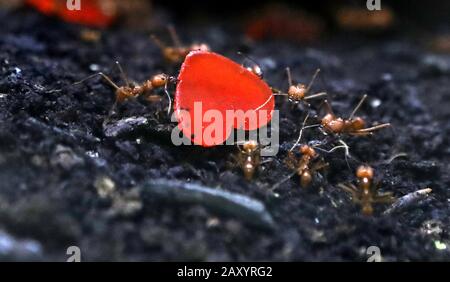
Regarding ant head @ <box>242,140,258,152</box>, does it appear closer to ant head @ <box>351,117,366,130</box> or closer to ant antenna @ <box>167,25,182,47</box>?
ant head @ <box>351,117,366,130</box>

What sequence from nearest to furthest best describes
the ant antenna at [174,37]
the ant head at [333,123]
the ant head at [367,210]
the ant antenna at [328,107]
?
the ant head at [367,210] < the ant head at [333,123] < the ant antenna at [328,107] < the ant antenna at [174,37]

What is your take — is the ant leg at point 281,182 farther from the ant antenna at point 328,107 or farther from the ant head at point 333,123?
the ant antenna at point 328,107

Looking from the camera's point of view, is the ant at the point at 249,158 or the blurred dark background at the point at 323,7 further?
the blurred dark background at the point at 323,7

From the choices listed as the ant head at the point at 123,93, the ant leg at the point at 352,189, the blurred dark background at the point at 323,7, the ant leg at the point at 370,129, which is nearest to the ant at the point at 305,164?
the ant leg at the point at 352,189

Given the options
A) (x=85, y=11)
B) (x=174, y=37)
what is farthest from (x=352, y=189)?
(x=85, y=11)
